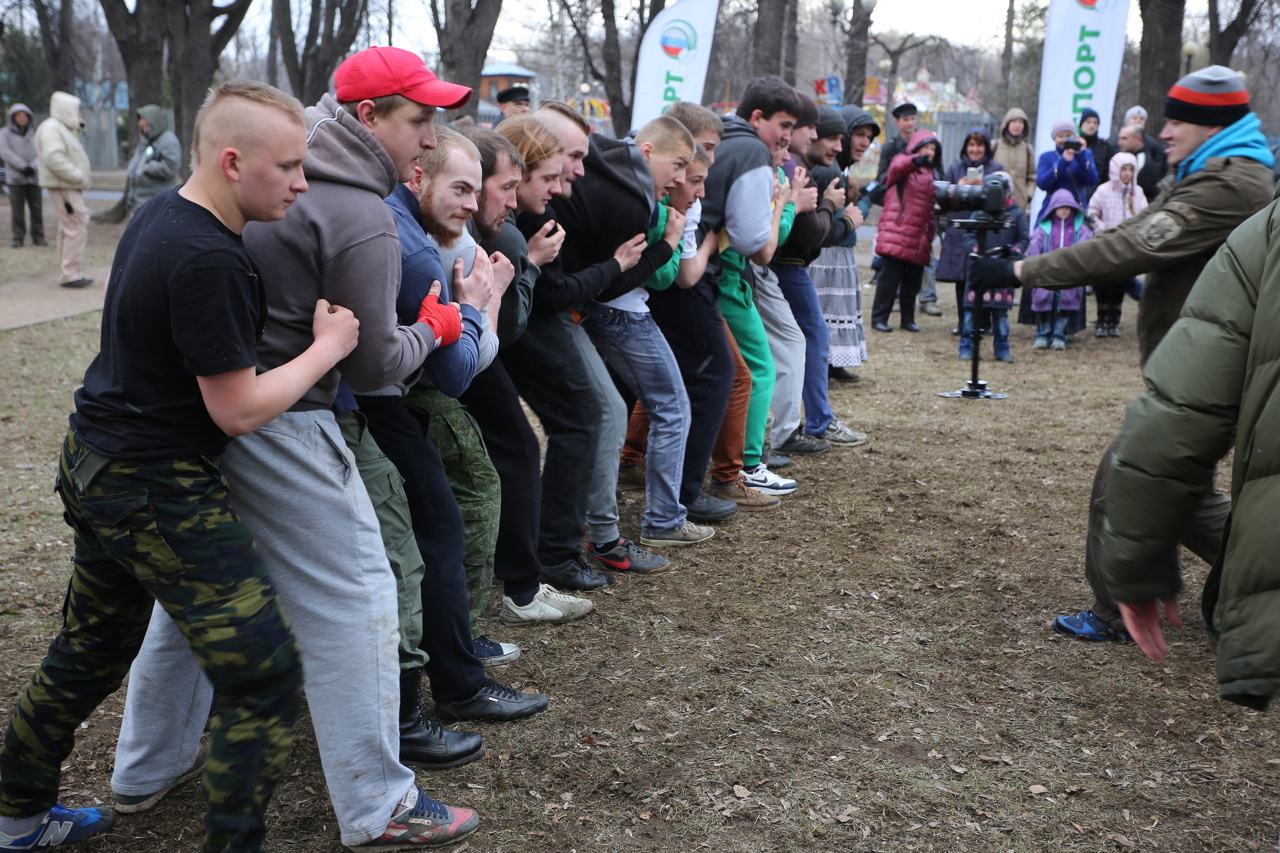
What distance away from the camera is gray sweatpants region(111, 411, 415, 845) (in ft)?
7.84

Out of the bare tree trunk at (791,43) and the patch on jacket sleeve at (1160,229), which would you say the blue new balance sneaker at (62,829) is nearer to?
the patch on jacket sleeve at (1160,229)

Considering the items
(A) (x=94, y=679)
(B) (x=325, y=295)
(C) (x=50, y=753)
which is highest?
(B) (x=325, y=295)

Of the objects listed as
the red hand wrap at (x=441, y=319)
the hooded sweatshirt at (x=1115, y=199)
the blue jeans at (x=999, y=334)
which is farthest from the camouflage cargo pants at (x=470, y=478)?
the hooded sweatshirt at (x=1115, y=199)

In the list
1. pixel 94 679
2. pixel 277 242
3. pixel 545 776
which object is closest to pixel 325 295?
pixel 277 242

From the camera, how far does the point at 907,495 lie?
5945mm

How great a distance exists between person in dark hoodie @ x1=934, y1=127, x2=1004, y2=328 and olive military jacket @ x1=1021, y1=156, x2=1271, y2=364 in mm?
6719

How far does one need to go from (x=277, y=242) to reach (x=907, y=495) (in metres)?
4.25

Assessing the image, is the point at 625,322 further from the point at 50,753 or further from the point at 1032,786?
the point at 50,753

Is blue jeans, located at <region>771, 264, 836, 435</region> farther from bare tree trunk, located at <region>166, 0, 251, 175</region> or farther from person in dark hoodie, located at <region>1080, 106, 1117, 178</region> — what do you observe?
bare tree trunk, located at <region>166, 0, 251, 175</region>

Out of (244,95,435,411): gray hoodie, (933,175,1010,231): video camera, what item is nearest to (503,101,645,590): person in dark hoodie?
(244,95,435,411): gray hoodie

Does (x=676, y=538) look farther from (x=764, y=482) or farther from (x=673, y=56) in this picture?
(x=673, y=56)

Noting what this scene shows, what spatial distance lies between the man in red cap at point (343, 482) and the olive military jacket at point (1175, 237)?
8.04ft

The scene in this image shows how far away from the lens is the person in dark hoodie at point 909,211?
10.3 metres

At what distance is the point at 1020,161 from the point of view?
12.2 metres
